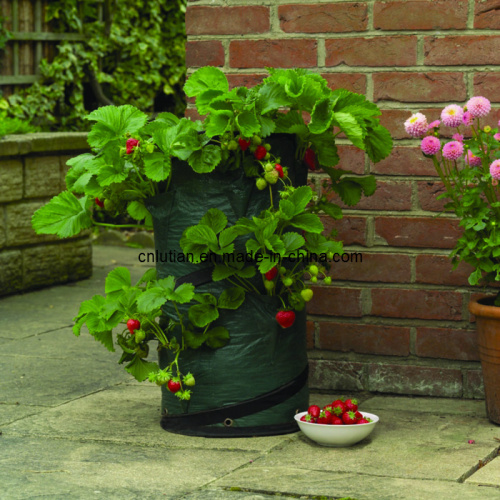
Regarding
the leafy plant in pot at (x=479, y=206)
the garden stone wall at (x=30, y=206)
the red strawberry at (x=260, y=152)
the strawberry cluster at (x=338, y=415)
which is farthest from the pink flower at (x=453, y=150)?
the garden stone wall at (x=30, y=206)

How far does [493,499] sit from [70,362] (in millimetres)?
2164

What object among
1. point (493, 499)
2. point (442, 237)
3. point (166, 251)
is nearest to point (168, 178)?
point (166, 251)

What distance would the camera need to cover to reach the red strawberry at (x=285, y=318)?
2980 mm

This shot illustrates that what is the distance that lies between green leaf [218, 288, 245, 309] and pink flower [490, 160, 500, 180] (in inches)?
32.9

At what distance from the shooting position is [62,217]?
307 cm

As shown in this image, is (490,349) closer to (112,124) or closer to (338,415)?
(338,415)

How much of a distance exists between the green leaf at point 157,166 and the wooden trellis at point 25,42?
4254 mm

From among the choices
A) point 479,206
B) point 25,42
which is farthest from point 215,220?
point 25,42

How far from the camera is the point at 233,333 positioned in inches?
119

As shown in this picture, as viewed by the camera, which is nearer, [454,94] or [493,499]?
[493,499]

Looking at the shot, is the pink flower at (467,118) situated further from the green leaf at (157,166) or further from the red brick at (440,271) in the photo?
the green leaf at (157,166)

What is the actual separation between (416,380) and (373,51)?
1.20 m

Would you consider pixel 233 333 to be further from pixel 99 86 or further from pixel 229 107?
pixel 99 86

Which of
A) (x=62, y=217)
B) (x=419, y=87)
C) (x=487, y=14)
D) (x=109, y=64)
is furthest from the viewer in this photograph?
(x=109, y=64)
